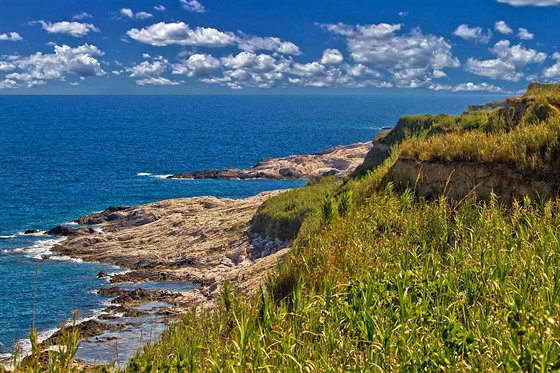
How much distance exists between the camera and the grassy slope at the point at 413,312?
6.59 metres

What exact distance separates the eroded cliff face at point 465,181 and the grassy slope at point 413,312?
186cm

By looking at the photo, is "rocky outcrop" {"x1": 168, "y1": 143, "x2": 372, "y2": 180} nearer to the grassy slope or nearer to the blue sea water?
the blue sea water

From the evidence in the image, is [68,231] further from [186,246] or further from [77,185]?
[77,185]

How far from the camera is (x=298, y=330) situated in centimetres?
855

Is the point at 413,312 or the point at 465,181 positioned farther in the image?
the point at 465,181

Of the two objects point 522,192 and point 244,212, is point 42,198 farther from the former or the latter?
point 522,192

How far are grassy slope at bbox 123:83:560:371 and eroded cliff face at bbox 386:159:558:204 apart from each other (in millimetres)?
1865

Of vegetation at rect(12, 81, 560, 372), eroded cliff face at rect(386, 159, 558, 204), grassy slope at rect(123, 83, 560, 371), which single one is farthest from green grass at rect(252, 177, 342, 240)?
grassy slope at rect(123, 83, 560, 371)

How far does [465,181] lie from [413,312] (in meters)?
8.96

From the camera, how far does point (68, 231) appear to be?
62.9 m

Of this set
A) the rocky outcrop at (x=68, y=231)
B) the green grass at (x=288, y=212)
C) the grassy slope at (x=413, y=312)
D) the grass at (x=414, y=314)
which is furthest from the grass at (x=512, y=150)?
the rocky outcrop at (x=68, y=231)

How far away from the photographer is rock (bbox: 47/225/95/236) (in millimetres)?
62656

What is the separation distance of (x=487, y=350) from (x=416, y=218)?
6.44 metres

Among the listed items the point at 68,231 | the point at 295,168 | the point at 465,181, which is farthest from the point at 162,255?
the point at 295,168
